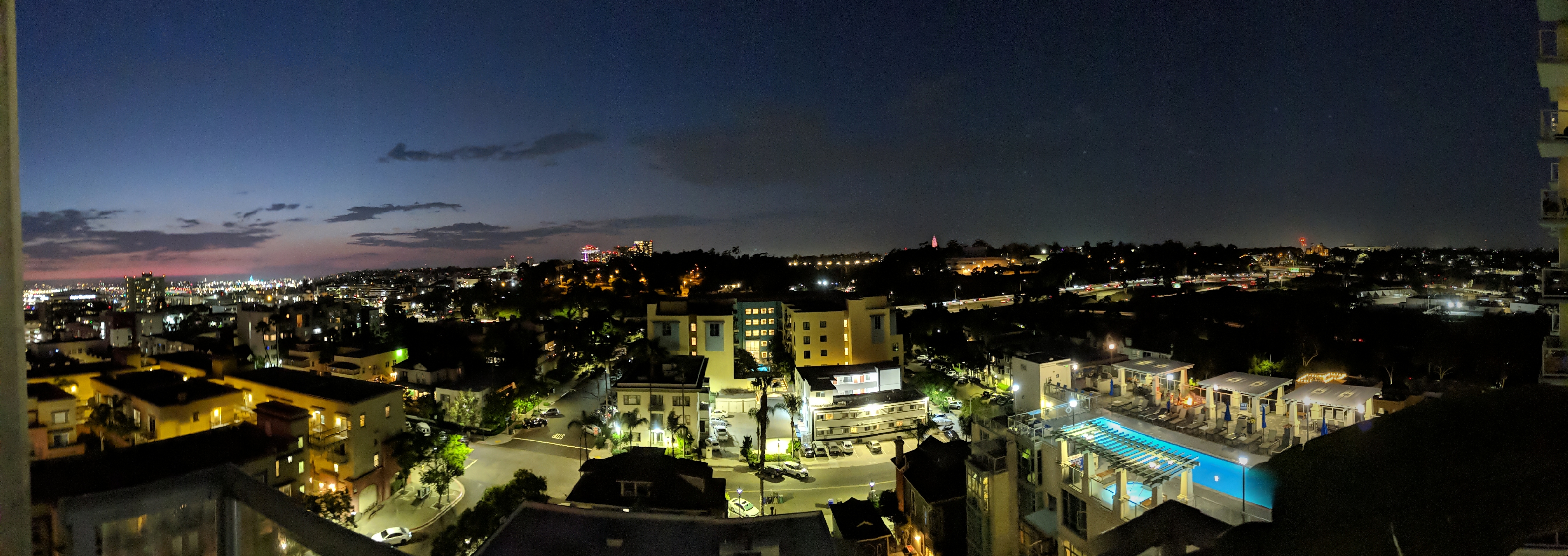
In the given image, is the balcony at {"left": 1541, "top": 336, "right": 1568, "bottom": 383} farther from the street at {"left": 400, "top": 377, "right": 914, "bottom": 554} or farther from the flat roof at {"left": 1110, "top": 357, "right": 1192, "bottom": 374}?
the street at {"left": 400, "top": 377, "right": 914, "bottom": 554}

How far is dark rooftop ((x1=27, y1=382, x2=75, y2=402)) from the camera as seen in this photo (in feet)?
35.0

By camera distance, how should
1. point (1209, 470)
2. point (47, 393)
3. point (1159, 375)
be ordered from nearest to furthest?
point (1209, 470) → point (1159, 375) → point (47, 393)

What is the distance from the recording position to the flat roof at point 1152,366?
7.98 metres

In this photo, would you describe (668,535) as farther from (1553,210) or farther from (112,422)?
(112,422)

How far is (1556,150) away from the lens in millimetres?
3648

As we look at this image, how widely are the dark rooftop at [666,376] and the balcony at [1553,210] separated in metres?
12.8

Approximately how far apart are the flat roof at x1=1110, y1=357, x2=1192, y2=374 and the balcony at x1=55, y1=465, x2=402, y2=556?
9.20 m

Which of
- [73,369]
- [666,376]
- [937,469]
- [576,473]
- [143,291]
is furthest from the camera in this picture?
[143,291]

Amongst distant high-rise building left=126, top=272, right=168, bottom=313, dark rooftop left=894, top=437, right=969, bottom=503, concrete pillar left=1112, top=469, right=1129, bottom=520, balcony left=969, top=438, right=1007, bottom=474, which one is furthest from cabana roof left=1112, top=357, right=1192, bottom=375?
distant high-rise building left=126, top=272, right=168, bottom=313

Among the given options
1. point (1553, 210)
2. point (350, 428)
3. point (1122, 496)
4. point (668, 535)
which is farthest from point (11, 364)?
point (350, 428)

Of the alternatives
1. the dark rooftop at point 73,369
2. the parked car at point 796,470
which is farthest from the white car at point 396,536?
the dark rooftop at point 73,369

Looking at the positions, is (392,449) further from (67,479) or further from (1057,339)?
(1057,339)

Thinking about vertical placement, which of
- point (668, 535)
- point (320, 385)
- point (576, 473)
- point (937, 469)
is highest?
point (668, 535)

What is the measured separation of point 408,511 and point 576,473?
3.11 metres
